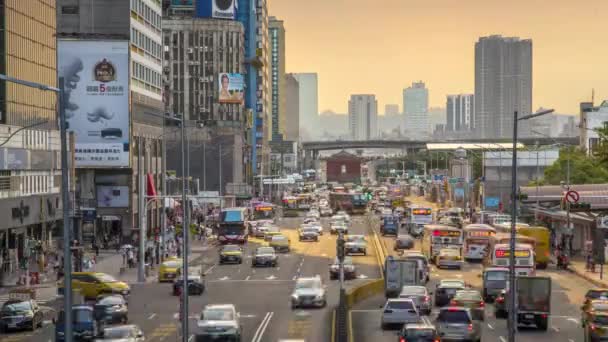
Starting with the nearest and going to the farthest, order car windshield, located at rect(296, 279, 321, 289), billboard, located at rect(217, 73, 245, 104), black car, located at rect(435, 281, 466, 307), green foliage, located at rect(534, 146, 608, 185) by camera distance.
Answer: black car, located at rect(435, 281, 466, 307) → car windshield, located at rect(296, 279, 321, 289) → green foliage, located at rect(534, 146, 608, 185) → billboard, located at rect(217, 73, 245, 104)

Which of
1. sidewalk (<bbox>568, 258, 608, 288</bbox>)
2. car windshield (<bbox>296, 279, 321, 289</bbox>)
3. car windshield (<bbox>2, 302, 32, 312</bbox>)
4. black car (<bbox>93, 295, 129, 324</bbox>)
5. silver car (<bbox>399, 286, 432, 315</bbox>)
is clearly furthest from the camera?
sidewalk (<bbox>568, 258, 608, 288</bbox>)

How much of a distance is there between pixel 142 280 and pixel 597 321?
35.7m

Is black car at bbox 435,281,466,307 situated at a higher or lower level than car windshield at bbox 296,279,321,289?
lower

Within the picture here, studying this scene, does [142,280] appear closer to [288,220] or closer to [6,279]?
[6,279]

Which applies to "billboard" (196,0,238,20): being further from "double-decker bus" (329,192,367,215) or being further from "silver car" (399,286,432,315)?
"silver car" (399,286,432,315)

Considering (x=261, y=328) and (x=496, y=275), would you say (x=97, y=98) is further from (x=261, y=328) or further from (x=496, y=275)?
(x=261, y=328)

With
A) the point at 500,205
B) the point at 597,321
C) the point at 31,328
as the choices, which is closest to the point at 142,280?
the point at 31,328

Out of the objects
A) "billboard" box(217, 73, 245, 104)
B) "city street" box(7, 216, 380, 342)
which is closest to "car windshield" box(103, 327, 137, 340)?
"city street" box(7, 216, 380, 342)

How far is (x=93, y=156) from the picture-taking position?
350ft

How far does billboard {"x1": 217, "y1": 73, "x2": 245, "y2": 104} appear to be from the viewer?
181 metres

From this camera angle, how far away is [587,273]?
254 feet

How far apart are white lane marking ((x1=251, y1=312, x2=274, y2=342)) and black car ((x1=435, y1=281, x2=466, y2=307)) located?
7.43 metres

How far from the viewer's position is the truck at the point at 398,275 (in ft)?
197

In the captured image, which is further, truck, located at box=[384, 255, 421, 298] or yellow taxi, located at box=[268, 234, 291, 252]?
Answer: yellow taxi, located at box=[268, 234, 291, 252]
